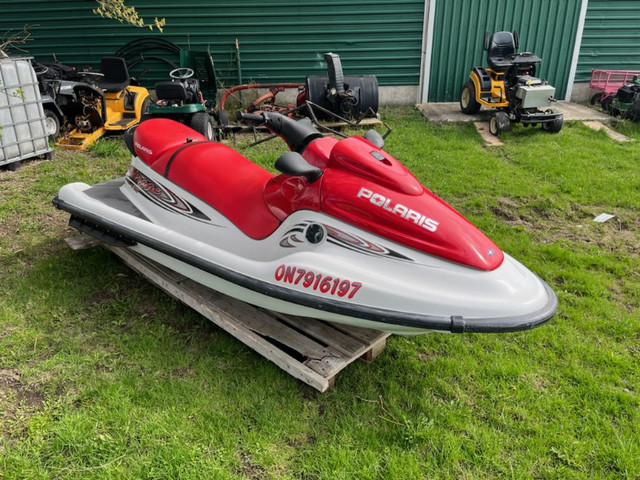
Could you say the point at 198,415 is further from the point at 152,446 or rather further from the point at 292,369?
the point at 292,369

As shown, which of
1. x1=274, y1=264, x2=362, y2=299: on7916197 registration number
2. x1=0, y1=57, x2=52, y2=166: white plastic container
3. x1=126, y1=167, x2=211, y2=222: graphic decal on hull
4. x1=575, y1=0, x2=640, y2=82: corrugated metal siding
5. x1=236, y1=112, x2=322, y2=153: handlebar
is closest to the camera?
x1=274, y1=264, x2=362, y2=299: on7916197 registration number

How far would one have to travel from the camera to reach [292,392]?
2.61 m

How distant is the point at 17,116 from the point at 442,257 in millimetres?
5178

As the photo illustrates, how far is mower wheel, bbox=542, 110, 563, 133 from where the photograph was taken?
671 cm

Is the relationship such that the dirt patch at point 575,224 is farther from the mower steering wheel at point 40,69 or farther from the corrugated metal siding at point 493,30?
the mower steering wheel at point 40,69

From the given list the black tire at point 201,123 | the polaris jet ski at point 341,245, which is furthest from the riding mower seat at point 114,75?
the polaris jet ski at point 341,245

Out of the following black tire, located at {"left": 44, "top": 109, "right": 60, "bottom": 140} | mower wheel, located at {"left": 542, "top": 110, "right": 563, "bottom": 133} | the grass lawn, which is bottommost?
the grass lawn

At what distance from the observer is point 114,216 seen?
3.21 meters

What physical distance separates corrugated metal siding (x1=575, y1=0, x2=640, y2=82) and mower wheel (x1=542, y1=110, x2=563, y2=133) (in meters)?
2.63

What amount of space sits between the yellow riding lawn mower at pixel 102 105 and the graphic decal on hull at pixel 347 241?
4730mm

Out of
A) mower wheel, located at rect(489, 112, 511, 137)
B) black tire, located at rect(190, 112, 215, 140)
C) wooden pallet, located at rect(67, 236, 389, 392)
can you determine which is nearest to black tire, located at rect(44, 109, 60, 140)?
black tire, located at rect(190, 112, 215, 140)

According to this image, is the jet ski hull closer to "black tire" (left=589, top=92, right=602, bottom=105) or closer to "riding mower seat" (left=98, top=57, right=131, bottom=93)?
"riding mower seat" (left=98, top=57, right=131, bottom=93)

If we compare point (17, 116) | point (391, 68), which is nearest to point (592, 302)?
point (17, 116)

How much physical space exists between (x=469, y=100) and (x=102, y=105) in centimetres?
518
